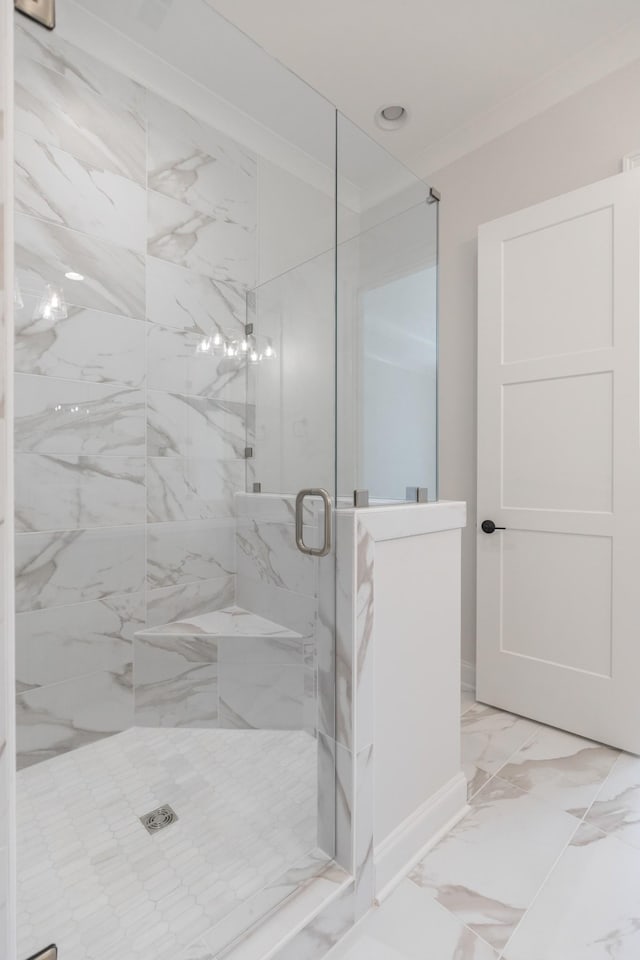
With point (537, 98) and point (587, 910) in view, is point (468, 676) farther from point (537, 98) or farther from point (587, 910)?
point (537, 98)

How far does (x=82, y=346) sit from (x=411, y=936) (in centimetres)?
162

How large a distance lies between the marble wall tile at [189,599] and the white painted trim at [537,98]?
2.38 m

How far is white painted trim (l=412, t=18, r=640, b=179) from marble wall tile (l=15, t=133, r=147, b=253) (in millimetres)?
1818

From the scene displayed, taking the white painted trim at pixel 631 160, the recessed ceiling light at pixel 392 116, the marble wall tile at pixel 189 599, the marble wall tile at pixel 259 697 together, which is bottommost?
the marble wall tile at pixel 259 697

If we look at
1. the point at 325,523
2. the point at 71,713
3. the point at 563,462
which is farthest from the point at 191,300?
the point at 563,462

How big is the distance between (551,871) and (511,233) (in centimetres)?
228

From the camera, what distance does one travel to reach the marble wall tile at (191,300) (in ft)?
4.51

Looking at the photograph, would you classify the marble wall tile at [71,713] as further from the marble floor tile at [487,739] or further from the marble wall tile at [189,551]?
the marble floor tile at [487,739]

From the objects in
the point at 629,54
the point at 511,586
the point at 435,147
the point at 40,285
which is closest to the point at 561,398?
the point at 511,586

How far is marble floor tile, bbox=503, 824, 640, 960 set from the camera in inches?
41.2

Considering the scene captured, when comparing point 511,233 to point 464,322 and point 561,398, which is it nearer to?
point 464,322

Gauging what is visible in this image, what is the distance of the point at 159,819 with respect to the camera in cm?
123

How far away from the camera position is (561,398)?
6.51 feet

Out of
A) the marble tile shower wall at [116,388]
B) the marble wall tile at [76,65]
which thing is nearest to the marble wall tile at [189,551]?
the marble tile shower wall at [116,388]
